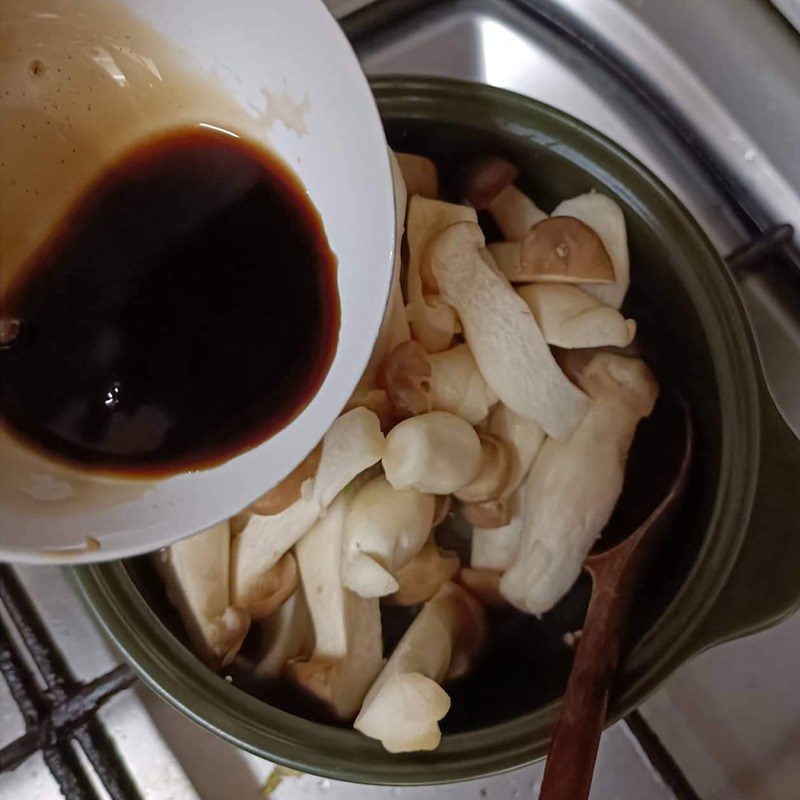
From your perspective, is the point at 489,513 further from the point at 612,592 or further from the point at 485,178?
the point at 485,178

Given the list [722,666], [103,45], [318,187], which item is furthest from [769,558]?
[103,45]

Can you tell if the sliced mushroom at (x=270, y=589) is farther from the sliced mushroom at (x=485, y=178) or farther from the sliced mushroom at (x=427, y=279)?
the sliced mushroom at (x=485, y=178)

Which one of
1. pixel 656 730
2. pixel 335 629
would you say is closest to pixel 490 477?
pixel 335 629

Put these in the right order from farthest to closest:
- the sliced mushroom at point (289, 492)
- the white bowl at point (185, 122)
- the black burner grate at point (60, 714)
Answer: the black burner grate at point (60, 714)
the sliced mushroom at point (289, 492)
the white bowl at point (185, 122)

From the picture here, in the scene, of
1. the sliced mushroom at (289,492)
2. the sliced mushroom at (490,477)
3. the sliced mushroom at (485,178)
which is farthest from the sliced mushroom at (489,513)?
the sliced mushroom at (485,178)

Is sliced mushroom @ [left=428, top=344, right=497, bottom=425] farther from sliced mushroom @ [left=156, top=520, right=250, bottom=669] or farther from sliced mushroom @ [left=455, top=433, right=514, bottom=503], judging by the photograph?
sliced mushroom @ [left=156, top=520, right=250, bottom=669]

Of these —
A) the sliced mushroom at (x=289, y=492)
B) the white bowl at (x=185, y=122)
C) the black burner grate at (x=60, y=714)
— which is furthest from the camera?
the black burner grate at (x=60, y=714)

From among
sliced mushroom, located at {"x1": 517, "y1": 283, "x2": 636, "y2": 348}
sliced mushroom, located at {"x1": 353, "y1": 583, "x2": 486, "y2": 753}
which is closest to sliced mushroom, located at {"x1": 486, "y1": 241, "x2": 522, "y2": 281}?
sliced mushroom, located at {"x1": 517, "y1": 283, "x2": 636, "y2": 348}

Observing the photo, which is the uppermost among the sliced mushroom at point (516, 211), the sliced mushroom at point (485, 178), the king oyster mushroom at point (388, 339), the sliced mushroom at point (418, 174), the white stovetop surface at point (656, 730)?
the sliced mushroom at point (418, 174)
